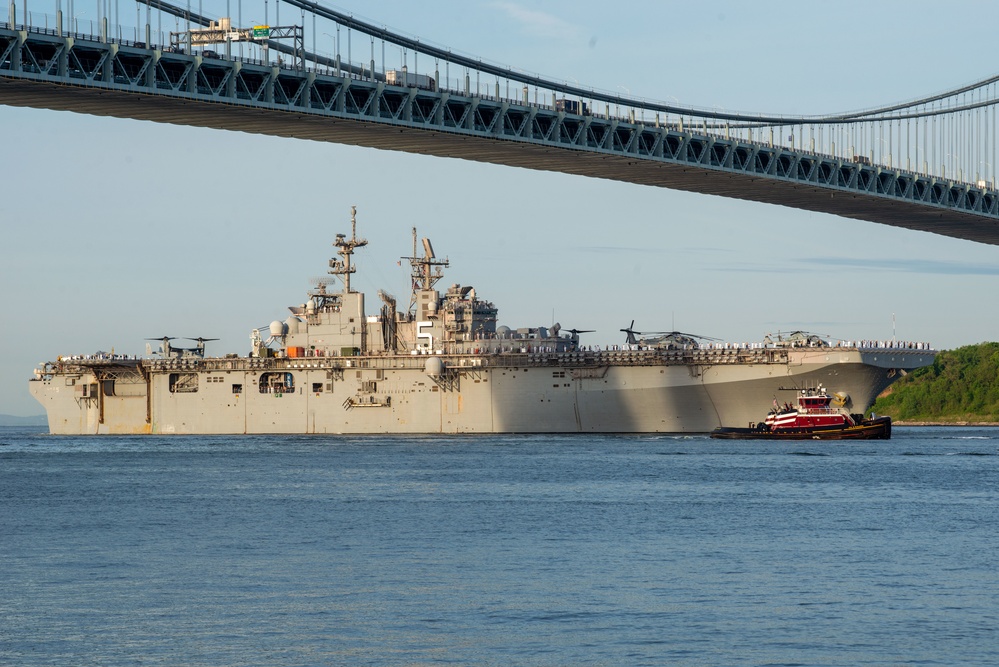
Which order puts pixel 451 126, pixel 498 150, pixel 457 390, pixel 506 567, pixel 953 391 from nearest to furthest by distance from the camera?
pixel 506 567 < pixel 451 126 < pixel 498 150 < pixel 457 390 < pixel 953 391

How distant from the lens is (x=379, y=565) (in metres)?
20.1

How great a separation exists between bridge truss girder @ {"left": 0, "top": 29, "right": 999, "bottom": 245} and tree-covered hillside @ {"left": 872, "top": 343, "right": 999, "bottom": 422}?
4194cm

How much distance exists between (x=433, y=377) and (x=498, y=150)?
53.7ft

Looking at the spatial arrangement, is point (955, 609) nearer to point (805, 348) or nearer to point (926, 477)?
point (926, 477)

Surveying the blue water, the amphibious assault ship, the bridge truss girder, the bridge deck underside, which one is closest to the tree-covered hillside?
the bridge deck underside

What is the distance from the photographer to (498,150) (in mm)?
46875

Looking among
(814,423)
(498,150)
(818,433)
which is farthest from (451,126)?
(818,433)

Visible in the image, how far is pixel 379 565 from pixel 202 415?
48.1 metres

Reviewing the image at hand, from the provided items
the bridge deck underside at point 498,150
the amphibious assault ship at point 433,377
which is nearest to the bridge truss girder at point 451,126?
the bridge deck underside at point 498,150

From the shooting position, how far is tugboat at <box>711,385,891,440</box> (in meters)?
52.3

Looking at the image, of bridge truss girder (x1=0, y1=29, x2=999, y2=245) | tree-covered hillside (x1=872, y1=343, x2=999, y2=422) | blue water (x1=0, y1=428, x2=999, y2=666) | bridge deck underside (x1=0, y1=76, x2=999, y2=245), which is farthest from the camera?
tree-covered hillside (x1=872, y1=343, x2=999, y2=422)

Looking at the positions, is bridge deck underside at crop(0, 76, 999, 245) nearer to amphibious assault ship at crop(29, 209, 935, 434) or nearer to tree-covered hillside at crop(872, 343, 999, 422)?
amphibious assault ship at crop(29, 209, 935, 434)

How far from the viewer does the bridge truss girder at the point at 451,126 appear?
35750 mm

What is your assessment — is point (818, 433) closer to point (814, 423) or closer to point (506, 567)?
point (814, 423)
